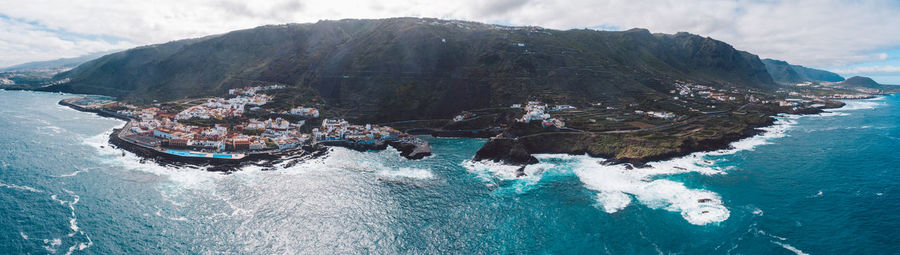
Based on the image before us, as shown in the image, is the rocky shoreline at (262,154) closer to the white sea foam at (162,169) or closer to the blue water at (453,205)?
the white sea foam at (162,169)

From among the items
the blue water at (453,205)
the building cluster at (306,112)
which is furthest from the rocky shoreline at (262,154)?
the building cluster at (306,112)

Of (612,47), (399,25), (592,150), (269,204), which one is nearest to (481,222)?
(269,204)

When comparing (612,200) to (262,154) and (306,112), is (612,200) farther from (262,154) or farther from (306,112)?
(306,112)

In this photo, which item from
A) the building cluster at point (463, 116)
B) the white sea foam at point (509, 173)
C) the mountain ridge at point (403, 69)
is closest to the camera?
the white sea foam at point (509, 173)

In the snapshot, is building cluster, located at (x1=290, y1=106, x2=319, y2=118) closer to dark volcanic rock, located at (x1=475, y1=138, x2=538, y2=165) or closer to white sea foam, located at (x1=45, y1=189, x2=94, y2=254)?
dark volcanic rock, located at (x1=475, y1=138, x2=538, y2=165)

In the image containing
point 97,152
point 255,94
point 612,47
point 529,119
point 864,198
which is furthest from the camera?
point 612,47

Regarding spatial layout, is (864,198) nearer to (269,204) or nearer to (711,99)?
(269,204)

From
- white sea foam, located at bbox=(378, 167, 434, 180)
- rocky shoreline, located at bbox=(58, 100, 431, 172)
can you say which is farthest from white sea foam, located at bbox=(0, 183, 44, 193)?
white sea foam, located at bbox=(378, 167, 434, 180)
